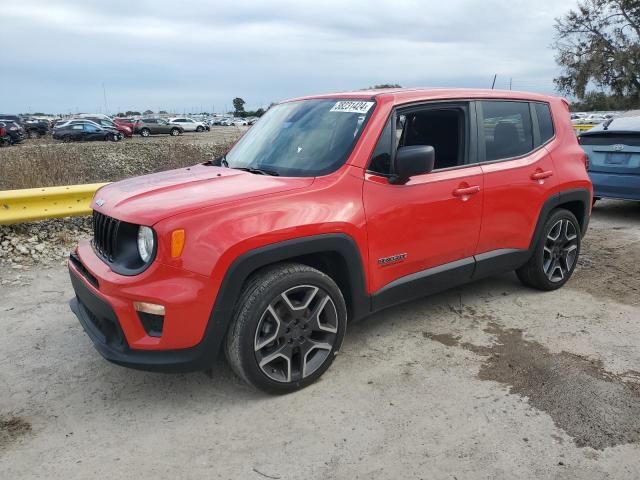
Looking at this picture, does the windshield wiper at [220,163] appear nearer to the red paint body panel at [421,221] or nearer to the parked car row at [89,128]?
the red paint body panel at [421,221]

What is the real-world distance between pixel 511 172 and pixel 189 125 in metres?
49.7

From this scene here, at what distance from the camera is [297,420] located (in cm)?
294

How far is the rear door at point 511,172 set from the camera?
407cm

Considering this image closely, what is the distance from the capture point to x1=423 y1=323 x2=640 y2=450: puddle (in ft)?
9.14

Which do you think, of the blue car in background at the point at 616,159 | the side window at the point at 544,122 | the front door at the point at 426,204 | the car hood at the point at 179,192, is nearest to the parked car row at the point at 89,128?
the blue car in background at the point at 616,159

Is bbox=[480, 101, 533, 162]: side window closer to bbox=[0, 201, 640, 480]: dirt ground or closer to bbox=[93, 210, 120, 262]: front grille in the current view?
bbox=[0, 201, 640, 480]: dirt ground

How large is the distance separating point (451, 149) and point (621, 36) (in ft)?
147

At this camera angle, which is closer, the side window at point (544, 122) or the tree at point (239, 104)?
the side window at point (544, 122)

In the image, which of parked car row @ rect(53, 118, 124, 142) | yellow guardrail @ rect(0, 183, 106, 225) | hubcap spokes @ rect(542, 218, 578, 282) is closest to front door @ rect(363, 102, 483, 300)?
hubcap spokes @ rect(542, 218, 578, 282)

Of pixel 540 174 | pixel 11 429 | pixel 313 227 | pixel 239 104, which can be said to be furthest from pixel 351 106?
pixel 239 104

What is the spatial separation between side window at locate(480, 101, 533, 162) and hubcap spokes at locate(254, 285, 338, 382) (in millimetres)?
1847

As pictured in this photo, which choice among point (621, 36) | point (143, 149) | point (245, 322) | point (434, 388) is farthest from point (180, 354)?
point (621, 36)

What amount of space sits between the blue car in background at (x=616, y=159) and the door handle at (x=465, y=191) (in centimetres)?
433

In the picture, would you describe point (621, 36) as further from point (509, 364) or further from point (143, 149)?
point (509, 364)
